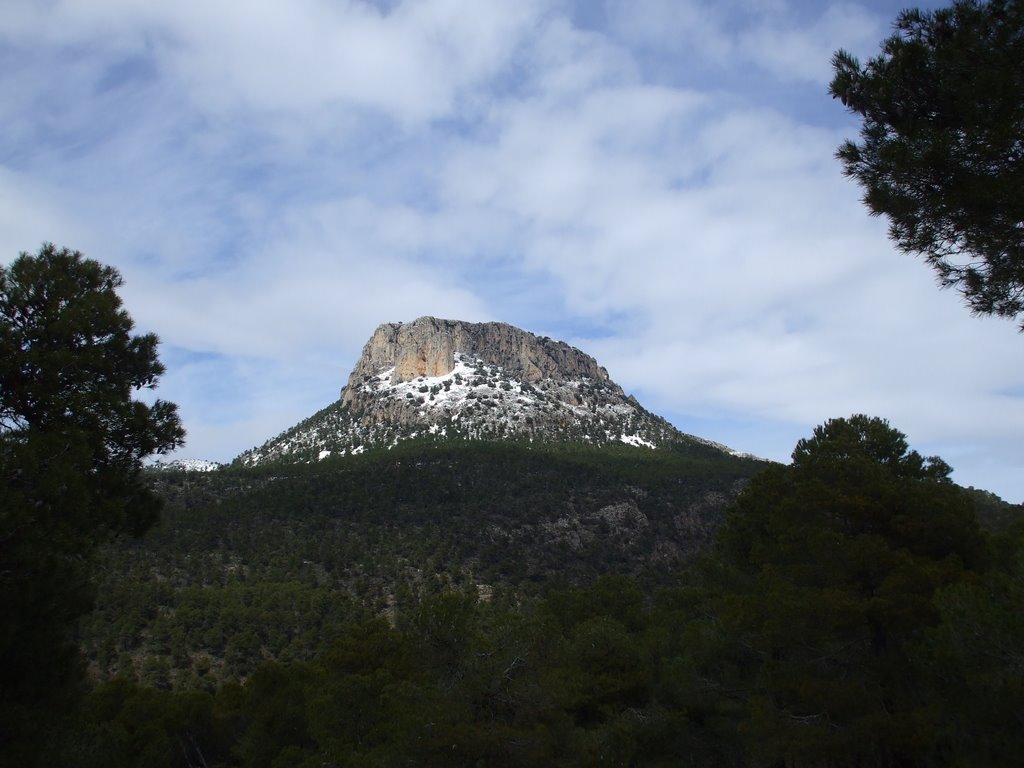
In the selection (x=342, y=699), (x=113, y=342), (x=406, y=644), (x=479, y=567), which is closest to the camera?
(x=113, y=342)

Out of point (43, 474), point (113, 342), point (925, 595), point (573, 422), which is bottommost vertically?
point (925, 595)

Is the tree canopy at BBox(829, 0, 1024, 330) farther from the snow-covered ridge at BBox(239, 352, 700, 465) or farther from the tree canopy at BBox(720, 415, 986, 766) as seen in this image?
the snow-covered ridge at BBox(239, 352, 700, 465)

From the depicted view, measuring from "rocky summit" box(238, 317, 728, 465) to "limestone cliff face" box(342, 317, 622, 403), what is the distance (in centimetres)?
25

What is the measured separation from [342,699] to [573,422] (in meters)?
106

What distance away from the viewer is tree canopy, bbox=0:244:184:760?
6.79 meters

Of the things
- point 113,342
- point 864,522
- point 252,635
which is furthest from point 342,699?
point 252,635

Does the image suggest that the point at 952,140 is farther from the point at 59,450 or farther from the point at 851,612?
the point at 59,450

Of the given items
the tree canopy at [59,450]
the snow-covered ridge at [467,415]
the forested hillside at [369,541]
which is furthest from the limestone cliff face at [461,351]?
the tree canopy at [59,450]

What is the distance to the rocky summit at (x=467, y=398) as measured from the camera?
117062 mm

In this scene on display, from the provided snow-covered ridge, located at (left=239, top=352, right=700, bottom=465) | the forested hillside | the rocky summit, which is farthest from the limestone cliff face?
the forested hillside

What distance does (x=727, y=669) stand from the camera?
17859mm

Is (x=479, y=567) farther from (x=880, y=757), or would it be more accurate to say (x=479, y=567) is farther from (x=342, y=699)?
(x=880, y=757)

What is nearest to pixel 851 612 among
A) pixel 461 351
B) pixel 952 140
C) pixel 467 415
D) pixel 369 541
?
pixel 952 140

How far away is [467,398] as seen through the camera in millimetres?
130375
